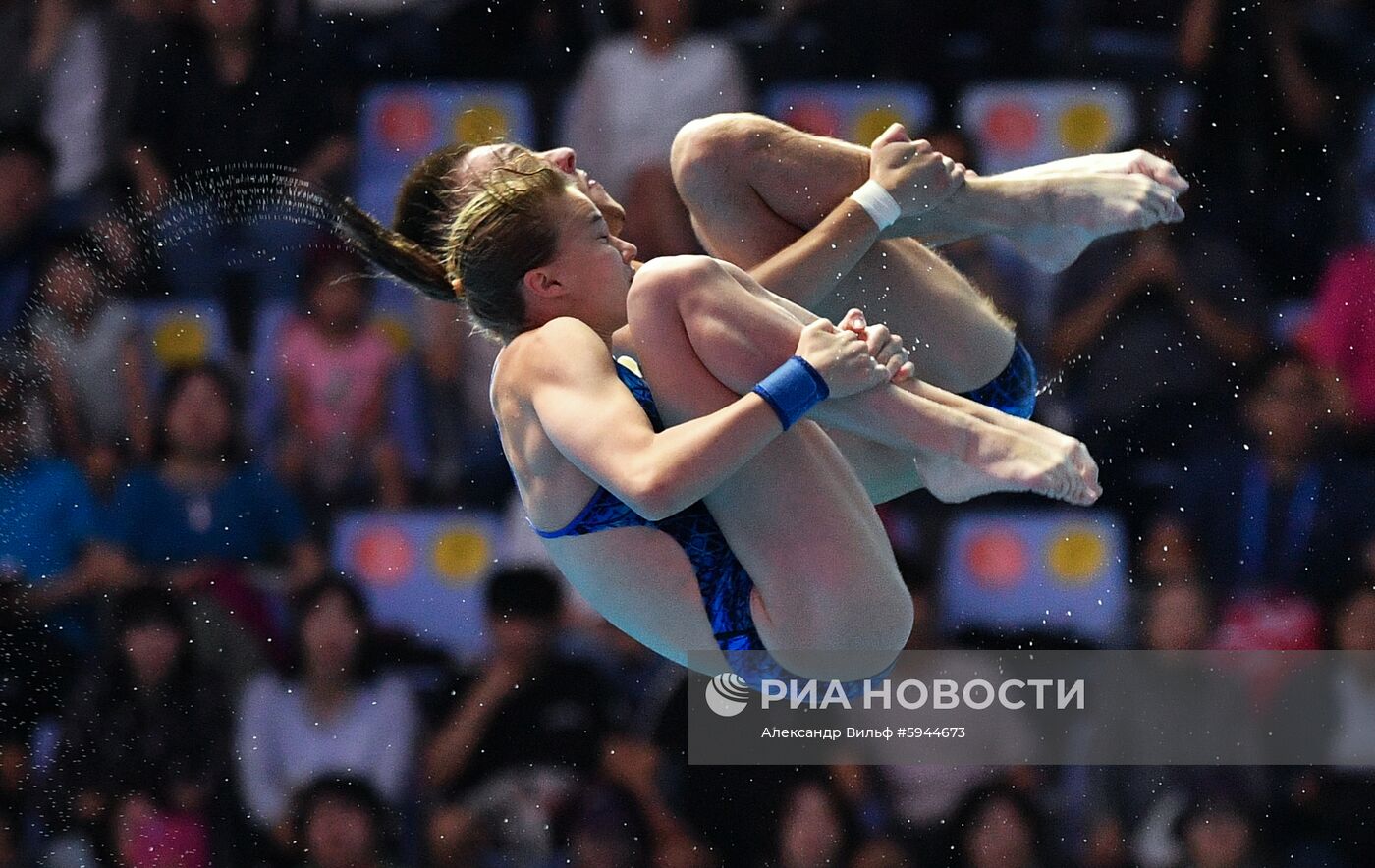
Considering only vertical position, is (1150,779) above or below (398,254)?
below

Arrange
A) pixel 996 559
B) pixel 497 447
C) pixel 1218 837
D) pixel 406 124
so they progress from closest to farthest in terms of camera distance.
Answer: pixel 1218 837
pixel 996 559
pixel 497 447
pixel 406 124

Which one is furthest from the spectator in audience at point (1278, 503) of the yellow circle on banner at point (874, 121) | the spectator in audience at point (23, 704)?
the spectator in audience at point (23, 704)

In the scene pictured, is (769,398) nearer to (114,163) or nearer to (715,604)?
(715,604)

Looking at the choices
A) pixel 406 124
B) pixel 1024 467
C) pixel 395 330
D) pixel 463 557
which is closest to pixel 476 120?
pixel 406 124

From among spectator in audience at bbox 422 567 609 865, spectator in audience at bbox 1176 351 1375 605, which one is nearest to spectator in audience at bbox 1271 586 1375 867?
spectator in audience at bbox 1176 351 1375 605

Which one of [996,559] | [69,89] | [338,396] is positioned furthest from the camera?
[69,89]

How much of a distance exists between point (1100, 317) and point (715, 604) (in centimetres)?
187

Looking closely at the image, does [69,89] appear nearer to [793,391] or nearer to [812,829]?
[812,829]

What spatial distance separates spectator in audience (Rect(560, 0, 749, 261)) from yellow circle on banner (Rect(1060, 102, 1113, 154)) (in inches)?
29.1

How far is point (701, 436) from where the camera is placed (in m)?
1.98

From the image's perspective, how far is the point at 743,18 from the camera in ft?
13.0

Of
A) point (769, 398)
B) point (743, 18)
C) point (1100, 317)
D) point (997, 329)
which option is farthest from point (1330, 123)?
point (769, 398)

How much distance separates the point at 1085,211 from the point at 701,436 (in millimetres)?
795

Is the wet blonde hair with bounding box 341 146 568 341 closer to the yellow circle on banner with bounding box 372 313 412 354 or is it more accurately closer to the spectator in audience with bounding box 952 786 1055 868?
the yellow circle on banner with bounding box 372 313 412 354
